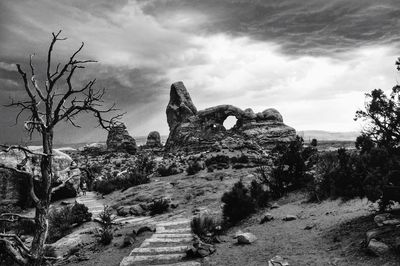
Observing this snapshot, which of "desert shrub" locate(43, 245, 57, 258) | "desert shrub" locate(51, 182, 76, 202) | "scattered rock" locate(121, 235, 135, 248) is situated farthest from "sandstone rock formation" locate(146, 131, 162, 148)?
"scattered rock" locate(121, 235, 135, 248)

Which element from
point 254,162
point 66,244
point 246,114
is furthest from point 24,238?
point 246,114

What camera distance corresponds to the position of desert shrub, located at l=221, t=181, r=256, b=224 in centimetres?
1002

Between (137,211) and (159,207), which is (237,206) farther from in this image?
(137,211)

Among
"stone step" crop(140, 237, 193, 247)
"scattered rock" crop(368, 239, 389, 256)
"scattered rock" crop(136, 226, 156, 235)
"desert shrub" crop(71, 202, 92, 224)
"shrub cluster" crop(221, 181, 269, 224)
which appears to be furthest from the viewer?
"desert shrub" crop(71, 202, 92, 224)

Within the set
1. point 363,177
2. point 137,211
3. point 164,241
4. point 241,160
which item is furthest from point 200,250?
point 241,160

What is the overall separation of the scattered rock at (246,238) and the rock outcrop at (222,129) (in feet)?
120

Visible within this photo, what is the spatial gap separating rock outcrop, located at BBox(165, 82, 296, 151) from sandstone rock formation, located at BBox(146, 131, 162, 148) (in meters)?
8.69

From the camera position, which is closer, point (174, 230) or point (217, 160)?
point (174, 230)

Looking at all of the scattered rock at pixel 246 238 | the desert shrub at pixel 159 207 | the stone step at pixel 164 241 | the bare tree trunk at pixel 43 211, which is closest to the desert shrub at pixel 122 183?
the desert shrub at pixel 159 207

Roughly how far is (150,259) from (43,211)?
2.72 metres

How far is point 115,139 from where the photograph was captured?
63.7 meters

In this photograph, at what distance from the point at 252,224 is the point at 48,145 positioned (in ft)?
20.6

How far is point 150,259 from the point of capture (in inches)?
289

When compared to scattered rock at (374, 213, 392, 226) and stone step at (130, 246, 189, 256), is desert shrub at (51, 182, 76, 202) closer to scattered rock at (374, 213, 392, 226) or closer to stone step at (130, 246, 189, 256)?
stone step at (130, 246, 189, 256)
